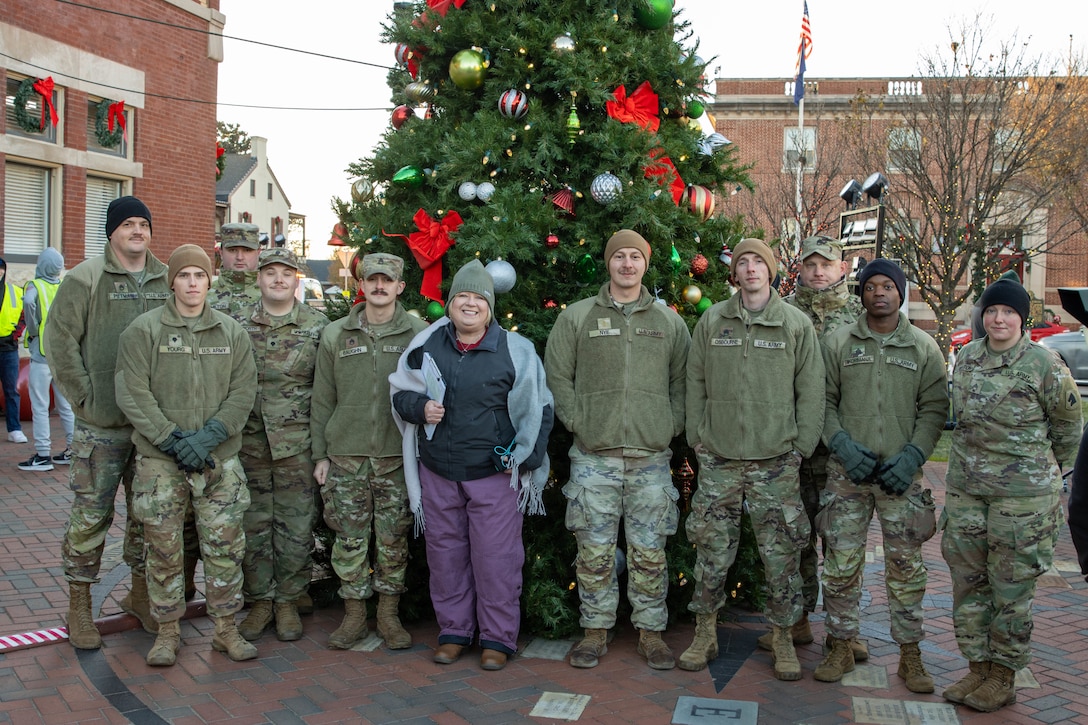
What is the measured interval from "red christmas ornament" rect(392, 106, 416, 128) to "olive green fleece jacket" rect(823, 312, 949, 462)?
323 centimetres

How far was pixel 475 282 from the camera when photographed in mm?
4902

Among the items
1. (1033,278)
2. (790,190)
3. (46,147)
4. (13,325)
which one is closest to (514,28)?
(13,325)

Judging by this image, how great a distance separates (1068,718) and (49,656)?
4997mm

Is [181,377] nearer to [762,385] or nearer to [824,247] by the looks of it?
[762,385]

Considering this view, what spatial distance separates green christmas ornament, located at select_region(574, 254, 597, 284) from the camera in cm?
546

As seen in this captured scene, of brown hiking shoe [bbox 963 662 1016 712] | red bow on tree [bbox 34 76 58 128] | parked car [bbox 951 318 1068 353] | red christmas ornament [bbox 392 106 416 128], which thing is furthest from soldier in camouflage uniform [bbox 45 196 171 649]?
parked car [bbox 951 318 1068 353]

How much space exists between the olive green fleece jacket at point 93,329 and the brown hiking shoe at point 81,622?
2.94 feet

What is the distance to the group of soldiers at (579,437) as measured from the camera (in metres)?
4.76

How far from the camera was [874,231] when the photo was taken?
39.3 feet

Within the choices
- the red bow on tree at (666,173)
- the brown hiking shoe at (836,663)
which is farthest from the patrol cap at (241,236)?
the brown hiking shoe at (836,663)

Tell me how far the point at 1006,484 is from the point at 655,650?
75.2 inches

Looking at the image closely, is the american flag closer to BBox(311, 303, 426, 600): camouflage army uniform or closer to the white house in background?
BBox(311, 303, 426, 600): camouflage army uniform

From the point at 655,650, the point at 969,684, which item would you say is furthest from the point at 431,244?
the point at 969,684

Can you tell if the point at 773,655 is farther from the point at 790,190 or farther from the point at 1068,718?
the point at 790,190
